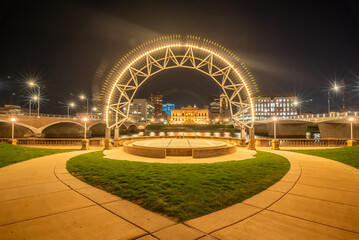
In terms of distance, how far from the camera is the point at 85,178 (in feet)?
24.1

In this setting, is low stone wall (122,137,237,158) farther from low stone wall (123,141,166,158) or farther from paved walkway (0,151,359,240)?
paved walkway (0,151,359,240)

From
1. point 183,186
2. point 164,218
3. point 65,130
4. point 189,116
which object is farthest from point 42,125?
point 189,116

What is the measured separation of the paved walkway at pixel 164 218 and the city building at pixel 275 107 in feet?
571

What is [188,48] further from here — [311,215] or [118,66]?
[311,215]

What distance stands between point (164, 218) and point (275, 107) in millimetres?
186589

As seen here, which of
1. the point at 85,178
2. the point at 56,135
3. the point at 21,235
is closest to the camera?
the point at 21,235

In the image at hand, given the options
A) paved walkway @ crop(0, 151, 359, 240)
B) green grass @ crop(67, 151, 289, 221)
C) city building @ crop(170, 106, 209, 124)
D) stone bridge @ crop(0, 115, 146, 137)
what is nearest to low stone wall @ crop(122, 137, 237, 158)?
green grass @ crop(67, 151, 289, 221)

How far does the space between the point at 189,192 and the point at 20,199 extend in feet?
15.4

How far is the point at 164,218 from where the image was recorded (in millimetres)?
4102

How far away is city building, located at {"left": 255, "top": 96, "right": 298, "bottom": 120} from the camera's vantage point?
167 metres

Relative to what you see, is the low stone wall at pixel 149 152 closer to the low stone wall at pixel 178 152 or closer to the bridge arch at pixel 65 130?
the low stone wall at pixel 178 152

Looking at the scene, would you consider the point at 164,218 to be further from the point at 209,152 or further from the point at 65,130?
the point at 65,130

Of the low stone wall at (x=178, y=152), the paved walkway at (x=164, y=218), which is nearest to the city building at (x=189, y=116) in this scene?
the low stone wall at (x=178, y=152)

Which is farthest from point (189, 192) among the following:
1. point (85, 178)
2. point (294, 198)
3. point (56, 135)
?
point (56, 135)
